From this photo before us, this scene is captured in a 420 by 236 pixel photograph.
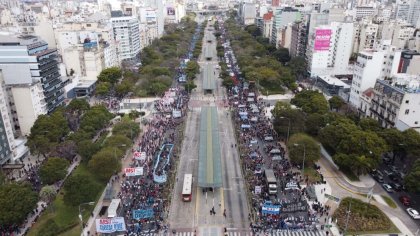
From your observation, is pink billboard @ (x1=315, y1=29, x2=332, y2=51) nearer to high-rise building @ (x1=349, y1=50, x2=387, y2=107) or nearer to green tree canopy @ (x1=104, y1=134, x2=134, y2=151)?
high-rise building @ (x1=349, y1=50, x2=387, y2=107)

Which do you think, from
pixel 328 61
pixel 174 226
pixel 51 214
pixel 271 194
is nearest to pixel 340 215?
pixel 271 194

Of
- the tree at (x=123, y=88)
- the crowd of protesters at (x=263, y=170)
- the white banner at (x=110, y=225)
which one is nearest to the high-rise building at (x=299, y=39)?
the crowd of protesters at (x=263, y=170)

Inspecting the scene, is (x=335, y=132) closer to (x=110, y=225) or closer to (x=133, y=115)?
Answer: (x=110, y=225)

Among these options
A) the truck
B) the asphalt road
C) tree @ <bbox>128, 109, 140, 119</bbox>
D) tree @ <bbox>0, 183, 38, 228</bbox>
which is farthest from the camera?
tree @ <bbox>128, 109, 140, 119</bbox>

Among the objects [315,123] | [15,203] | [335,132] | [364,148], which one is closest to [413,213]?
[364,148]

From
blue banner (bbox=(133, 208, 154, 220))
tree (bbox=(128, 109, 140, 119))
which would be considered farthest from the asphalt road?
tree (bbox=(128, 109, 140, 119))

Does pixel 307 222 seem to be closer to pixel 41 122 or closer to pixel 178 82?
pixel 41 122

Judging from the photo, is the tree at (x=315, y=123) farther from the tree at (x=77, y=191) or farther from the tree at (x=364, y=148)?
the tree at (x=77, y=191)
